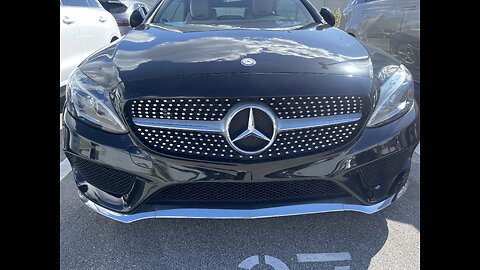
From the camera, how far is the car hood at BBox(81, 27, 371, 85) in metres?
1.92

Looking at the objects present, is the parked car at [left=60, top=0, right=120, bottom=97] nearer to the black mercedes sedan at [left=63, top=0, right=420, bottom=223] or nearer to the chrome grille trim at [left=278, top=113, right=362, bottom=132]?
the black mercedes sedan at [left=63, top=0, right=420, bottom=223]

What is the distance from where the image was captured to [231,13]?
320cm

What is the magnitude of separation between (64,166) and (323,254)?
2360mm

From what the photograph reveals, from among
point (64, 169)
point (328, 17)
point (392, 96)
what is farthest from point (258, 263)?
point (328, 17)

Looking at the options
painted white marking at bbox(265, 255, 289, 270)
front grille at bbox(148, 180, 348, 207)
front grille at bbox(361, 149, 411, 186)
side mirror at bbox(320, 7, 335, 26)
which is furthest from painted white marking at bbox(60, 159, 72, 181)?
side mirror at bbox(320, 7, 335, 26)

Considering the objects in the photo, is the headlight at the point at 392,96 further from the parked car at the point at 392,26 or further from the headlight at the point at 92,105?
the parked car at the point at 392,26

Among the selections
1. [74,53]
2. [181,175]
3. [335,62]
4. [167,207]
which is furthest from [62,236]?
[74,53]

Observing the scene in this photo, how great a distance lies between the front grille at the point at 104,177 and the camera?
74.2 inches

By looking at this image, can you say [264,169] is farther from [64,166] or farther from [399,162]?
[64,166]

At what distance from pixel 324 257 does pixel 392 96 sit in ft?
3.15

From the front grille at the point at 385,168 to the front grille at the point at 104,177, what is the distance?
1.21 m

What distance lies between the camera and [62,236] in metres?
2.26

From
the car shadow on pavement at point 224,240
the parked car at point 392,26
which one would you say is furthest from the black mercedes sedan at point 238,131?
the parked car at point 392,26

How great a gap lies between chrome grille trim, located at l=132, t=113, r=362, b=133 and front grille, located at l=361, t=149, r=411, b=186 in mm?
321
